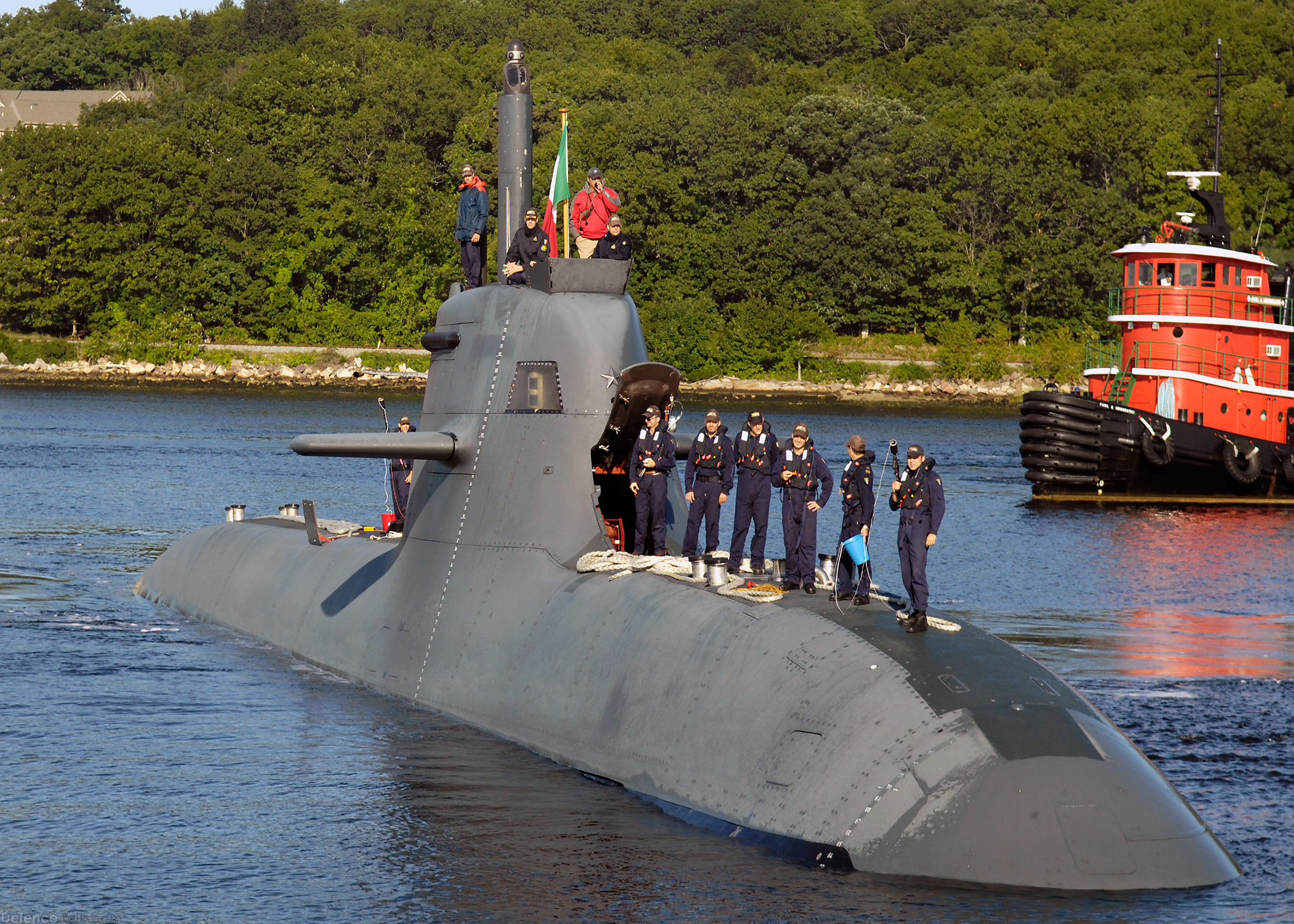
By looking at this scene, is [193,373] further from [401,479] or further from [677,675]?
[677,675]

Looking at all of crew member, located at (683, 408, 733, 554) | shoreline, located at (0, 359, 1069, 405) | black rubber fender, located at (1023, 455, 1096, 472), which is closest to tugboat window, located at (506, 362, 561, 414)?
crew member, located at (683, 408, 733, 554)

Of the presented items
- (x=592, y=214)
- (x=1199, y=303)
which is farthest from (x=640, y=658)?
(x=1199, y=303)

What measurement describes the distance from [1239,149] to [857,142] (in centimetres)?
2813

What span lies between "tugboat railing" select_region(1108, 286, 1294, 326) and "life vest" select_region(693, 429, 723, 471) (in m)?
37.6

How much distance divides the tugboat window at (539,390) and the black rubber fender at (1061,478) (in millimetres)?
35161

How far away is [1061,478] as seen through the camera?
50.5 m

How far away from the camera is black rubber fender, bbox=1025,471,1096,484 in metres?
50.5

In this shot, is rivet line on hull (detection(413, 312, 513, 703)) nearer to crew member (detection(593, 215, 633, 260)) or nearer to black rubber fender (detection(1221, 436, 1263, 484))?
crew member (detection(593, 215, 633, 260))

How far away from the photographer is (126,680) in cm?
2084

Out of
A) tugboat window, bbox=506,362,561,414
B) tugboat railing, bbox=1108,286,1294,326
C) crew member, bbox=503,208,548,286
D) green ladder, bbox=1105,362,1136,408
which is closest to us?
tugboat window, bbox=506,362,561,414

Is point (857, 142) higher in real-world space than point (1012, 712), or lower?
higher

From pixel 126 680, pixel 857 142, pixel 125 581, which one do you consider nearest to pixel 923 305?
pixel 857 142

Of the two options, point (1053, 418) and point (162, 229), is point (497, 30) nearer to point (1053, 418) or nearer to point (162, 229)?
point (162, 229)

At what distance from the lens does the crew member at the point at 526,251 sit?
18.5 m
